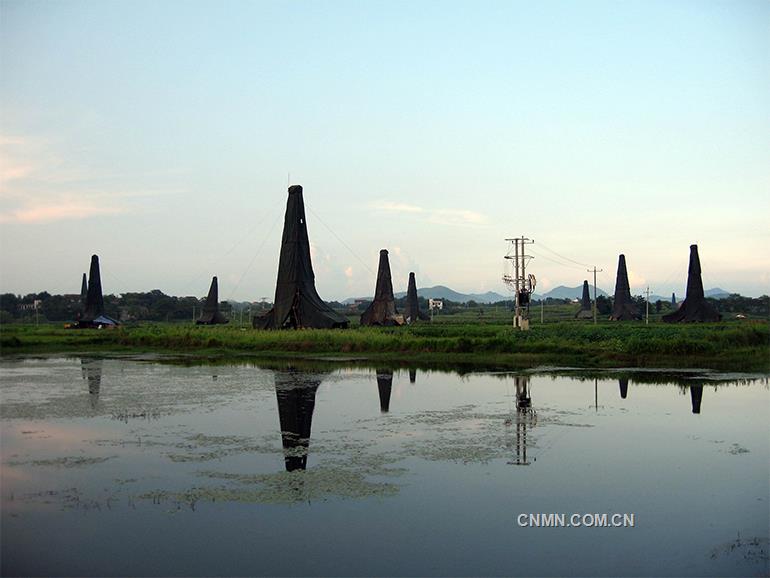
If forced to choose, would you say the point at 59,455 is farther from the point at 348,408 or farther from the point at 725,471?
the point at 725,471

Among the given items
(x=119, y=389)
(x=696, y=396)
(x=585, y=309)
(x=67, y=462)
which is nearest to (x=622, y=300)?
(x=585, y=309)

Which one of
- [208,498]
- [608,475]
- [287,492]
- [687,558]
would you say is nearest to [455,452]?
[608,475]

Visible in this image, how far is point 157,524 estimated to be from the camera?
775cm

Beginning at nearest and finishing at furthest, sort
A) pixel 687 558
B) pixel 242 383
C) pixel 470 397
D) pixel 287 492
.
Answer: pixel 687 558
pixel 287 492
pixel 470 397
pixel 242 383

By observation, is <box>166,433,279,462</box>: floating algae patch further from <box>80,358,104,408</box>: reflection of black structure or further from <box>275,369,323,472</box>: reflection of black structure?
<box>80,358,104,408</box>: reflection of black structure

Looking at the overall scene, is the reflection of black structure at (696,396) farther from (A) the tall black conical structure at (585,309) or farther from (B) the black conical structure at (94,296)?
(A) the tall black conical structure at (585,309)

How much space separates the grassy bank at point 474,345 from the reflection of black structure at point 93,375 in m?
4.78

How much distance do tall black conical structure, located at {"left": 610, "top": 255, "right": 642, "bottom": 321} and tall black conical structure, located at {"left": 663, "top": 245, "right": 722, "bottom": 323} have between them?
7.73 meters

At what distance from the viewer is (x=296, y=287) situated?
36.8 m

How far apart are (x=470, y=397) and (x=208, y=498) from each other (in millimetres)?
9422

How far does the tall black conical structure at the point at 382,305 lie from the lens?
149 ft

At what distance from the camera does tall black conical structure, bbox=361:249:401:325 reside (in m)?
45.3

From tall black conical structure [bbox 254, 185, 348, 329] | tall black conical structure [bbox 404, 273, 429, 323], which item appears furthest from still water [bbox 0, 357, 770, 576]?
tall black conical structure [bbox 404, 273, 429, 323]

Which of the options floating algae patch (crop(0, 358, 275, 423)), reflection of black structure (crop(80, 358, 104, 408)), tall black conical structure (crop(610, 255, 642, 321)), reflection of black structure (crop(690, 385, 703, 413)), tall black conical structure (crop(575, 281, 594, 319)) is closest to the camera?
floating algae patch (crop(0, 358, 275, 423))
